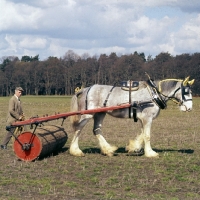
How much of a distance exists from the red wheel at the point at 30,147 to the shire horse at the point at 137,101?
137 cm

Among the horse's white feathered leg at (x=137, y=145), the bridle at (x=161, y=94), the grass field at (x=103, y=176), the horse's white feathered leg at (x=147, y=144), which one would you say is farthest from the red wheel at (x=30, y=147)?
the bridle at (x=161, y=94)

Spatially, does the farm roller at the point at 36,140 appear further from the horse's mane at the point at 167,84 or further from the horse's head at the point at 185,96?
the horse's head at the point at 185,96

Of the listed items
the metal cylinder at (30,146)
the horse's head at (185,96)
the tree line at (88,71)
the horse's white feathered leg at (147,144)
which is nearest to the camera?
the metal cylinder at (30,146)

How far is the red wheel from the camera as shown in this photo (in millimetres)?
11289

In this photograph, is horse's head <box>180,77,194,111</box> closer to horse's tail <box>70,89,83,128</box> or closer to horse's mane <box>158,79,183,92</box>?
horse's mane <box>158,79,183,92</box>

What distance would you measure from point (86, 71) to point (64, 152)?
339 feet

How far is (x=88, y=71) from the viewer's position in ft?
381

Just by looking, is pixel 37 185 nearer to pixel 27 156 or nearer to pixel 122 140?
pixel 27 156

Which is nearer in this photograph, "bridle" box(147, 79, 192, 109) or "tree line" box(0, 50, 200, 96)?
"bridle" box(147, 79, 192, 109)

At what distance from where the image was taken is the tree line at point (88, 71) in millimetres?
103250

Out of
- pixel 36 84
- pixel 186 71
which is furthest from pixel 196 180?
pixel 36 84

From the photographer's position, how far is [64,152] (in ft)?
43.0

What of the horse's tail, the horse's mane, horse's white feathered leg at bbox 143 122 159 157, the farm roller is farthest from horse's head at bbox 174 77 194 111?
the horse's tail

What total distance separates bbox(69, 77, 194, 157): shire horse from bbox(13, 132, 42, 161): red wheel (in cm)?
137
